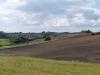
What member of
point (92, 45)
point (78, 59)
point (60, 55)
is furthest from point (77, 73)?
point (92, 45)

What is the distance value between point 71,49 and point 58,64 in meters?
16.8

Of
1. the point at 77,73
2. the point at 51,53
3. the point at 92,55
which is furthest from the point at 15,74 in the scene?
the point at 51,53

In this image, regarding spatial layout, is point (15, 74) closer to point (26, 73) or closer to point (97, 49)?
point (26, 73)

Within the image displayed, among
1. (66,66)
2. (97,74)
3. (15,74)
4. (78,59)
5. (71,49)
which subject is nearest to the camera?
(15,74)

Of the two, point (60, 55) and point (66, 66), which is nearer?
point (66, 66)

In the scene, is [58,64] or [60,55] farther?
[60,55]

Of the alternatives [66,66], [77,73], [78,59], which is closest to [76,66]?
[66,66]

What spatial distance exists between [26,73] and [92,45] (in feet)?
105

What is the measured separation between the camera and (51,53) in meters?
51.5

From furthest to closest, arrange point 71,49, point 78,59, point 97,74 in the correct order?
1. point 71,49
2. point 78,59
3. point 97,74

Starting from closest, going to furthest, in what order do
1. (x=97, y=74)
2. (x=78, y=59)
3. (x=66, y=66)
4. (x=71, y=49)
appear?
1. (x=97, y=74)
2. (x=66, y=66)
3. (x=78, y=59)
4. (x=71, y=49)

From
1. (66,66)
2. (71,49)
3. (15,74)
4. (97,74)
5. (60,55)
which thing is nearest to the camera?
(15,74)

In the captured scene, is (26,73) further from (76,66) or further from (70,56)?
(70,56)

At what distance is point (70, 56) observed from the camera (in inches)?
1833
